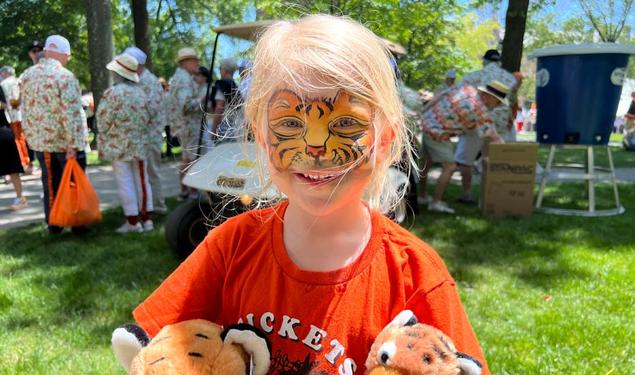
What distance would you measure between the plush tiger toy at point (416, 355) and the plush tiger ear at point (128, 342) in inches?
19.2

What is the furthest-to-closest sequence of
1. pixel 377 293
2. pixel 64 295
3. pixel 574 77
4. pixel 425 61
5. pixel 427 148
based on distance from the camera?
pixel 425 61, pixel 427 148, pixel 574 77, pixel 64 295, pixel 377 293

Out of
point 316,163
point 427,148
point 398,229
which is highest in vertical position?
point 316,163

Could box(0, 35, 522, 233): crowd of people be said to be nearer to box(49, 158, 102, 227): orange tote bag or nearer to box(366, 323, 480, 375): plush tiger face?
box(49, 158, 102, 227): orange tote bag

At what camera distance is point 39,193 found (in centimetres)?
A: 766

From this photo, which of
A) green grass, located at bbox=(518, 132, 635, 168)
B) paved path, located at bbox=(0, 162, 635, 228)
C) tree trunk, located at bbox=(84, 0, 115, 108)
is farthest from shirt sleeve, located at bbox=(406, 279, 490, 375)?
green grass, located at bbox=(518, 132, 635, 168)

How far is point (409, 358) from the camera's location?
0.97 meters

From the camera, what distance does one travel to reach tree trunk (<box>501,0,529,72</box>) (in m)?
8.52

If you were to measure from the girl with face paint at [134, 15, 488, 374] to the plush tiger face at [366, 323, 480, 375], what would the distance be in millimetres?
90

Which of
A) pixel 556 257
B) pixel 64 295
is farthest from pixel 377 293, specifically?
pixel 556 257

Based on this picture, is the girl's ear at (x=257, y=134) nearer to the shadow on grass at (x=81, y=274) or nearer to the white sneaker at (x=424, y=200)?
the shadow on grass at (x=81, y=274)

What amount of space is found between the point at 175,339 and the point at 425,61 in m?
16.6

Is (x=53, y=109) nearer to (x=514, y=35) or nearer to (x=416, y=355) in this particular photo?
(x=416, y=355)

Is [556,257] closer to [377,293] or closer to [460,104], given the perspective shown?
[460,104]

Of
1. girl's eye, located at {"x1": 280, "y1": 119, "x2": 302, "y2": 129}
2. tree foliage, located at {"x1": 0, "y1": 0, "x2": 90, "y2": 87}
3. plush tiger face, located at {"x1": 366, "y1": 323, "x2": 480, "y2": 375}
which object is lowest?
plush tiger face, located at {"x1": 366, "y1": 323, "x2": 480, "y2": 375}
